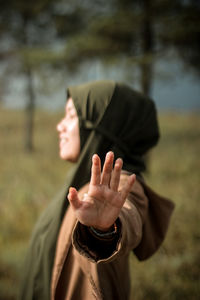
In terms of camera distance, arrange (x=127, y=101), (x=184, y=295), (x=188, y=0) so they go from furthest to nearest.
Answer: (x=188, y=0)
(x=184, y=295)
(x=127, y=101)

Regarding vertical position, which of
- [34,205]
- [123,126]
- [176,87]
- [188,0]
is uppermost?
[188,0]

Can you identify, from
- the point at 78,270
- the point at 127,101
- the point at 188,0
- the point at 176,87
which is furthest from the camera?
the point at 176,87

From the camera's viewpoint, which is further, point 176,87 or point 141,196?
point 176,87

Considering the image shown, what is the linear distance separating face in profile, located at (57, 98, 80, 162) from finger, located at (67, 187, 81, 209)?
44 centimetres

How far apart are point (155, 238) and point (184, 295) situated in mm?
1048

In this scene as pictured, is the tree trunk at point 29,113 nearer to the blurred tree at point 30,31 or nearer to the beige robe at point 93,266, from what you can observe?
the blurred tree at point 30,31

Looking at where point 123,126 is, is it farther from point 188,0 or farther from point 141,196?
point 188,0

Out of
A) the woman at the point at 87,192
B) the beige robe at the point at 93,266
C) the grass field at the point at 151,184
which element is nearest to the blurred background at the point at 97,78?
the grass field at the point at 151,184

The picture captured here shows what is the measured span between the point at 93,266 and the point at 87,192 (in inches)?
8.9

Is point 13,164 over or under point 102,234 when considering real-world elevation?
under

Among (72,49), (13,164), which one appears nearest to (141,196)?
(72,49)

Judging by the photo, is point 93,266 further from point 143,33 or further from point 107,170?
point 143,33

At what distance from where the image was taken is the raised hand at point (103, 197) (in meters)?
0.61

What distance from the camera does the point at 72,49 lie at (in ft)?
11.4
